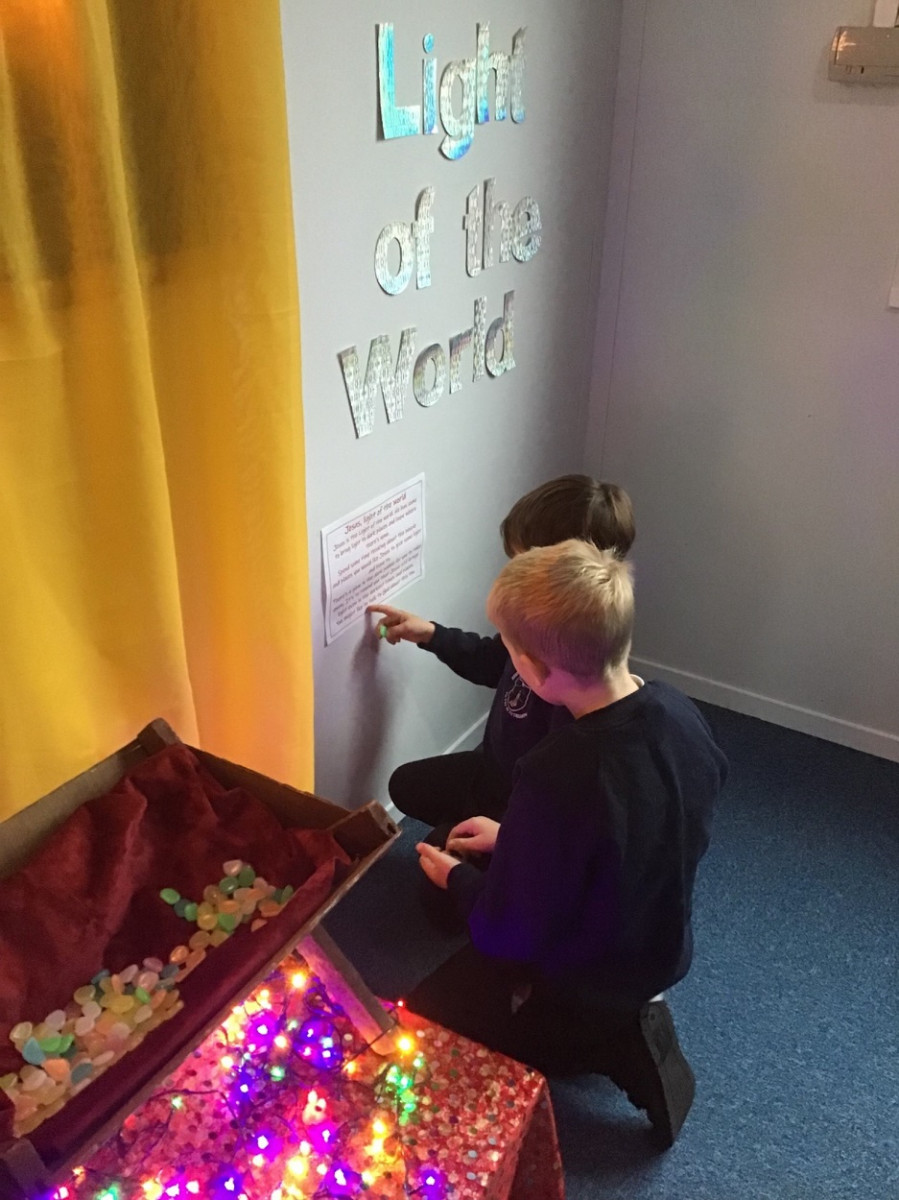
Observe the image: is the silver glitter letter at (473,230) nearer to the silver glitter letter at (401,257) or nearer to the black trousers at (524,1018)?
the silver glitter letter at (401,257)

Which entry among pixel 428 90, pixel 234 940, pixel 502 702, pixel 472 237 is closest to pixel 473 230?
pixel 472 237

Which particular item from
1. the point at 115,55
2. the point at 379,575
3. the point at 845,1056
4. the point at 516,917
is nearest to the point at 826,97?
the point at 379,575

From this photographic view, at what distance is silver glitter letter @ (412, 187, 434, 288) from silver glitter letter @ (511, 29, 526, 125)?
0.98 ft

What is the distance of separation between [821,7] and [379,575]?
4.17ft

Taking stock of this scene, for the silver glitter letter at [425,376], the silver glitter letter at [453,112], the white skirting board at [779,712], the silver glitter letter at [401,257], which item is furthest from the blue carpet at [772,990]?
the silver glitter letter at [453,112]

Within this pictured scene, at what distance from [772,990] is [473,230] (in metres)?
1.38

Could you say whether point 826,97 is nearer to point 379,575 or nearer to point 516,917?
point 379,575

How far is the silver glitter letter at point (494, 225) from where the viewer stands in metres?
1.62

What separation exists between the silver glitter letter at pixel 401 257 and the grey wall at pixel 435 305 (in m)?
0.01

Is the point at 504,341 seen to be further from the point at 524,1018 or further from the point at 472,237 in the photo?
the point at 524,1018

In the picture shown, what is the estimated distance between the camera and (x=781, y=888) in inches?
74.0

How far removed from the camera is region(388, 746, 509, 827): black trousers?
169cm

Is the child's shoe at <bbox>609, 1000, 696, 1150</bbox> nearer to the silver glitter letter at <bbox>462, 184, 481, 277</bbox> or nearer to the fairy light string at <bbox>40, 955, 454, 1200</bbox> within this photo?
the fairy light string at <bbox>40, 955, 454, 1200</bbox>

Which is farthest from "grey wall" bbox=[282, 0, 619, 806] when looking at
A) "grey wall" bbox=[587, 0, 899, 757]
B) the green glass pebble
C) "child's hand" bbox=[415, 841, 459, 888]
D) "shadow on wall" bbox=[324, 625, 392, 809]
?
the green glass pebble
